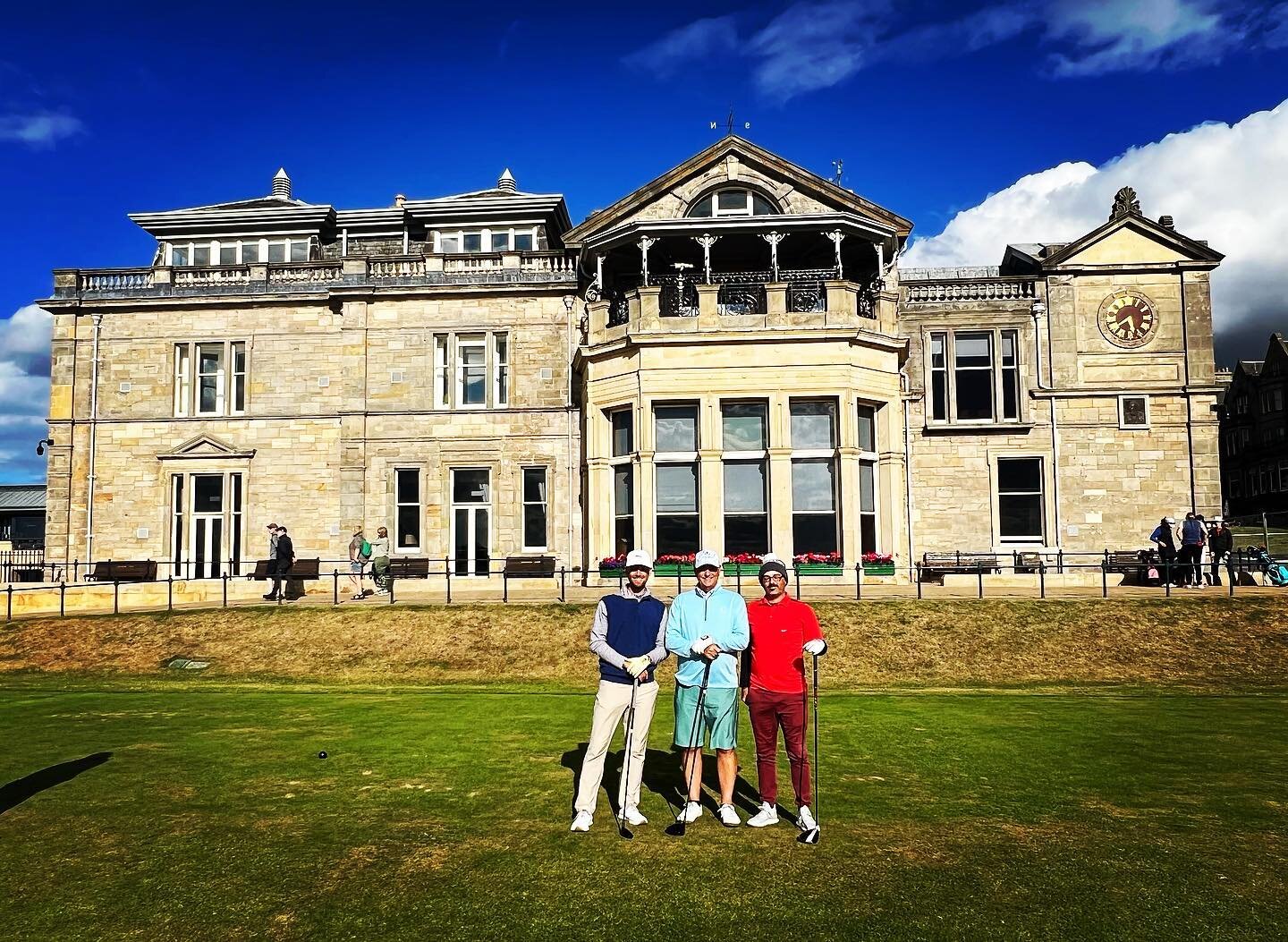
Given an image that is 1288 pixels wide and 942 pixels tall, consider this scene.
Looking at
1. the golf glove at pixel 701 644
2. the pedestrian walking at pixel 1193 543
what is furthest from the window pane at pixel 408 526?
the golf glove at pixel 701 644

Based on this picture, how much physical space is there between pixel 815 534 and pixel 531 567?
7762 mm

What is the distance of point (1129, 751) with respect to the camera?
9414 mm

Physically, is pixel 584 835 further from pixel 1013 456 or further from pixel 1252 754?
pixel 1013 456

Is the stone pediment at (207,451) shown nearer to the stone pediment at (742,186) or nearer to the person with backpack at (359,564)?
the person with backpack at (359,564)

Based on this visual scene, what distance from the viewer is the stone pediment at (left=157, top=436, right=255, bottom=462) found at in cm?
2855

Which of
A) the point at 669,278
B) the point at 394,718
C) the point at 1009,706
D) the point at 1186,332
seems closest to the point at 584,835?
the point at 394,718

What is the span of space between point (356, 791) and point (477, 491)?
20.7 meters

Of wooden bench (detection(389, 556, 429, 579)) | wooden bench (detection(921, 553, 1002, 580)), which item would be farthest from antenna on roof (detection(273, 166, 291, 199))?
wooden bench (detection(921, 553, 1002, 580))

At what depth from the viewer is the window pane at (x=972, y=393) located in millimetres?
28141

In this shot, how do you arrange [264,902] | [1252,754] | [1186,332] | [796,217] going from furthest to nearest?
[1186,332] → [796,217] → [1252,754] → [264,902]

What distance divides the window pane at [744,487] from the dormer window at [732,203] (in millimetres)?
8093

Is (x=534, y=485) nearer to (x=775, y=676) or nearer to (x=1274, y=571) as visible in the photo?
(x=1274, y=571)

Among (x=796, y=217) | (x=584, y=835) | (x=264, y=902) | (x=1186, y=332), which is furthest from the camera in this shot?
(x=1186, y=332)

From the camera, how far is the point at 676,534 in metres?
23.3
